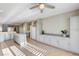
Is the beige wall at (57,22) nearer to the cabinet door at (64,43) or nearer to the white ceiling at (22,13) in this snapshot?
the white ceiling at (22,13)

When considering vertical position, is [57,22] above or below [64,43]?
above

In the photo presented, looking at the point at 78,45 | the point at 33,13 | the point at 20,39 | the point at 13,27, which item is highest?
the point at 33,13

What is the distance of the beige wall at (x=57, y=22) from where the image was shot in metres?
1.88

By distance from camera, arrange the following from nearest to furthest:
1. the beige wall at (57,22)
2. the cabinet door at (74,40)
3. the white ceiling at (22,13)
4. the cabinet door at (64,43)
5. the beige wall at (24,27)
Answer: the white ceiling at (22,13) → the beige wall at (24,27) → the beige wall at (57,22) → the cabinet door at (74,40) → the cabinet door at (64,43)

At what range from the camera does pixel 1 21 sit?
71.1 inches

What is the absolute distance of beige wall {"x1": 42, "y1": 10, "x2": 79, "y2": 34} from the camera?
188 centimetres

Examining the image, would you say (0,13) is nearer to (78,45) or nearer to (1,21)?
(1,21)

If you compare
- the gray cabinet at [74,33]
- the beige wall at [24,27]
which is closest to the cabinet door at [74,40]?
the gray cabinet at [74,33]

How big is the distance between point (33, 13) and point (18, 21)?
0.42 m

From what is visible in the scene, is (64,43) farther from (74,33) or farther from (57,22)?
(57,22)

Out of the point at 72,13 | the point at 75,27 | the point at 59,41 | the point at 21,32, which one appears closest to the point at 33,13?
the point at 21,32

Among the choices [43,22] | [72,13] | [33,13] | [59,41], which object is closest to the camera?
[33,13]

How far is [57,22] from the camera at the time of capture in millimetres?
1977

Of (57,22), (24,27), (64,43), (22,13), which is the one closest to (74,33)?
(64,43)
